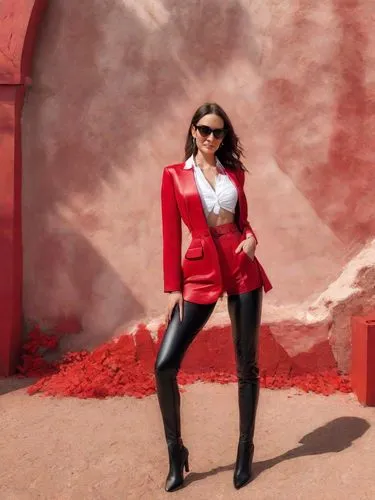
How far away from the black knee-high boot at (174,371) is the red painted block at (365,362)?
5.47 ft

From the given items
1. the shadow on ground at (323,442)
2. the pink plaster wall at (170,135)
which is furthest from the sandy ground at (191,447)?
the pink plaster wall at (170,135)

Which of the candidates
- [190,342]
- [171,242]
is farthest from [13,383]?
[171,242]

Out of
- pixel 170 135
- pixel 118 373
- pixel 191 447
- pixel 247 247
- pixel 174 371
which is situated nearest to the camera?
pixel 174 371

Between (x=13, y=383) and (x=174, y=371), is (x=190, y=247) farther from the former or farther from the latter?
(x=13, y=383)

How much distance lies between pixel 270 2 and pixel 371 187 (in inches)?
65.6

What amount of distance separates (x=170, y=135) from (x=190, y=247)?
2.09 meters

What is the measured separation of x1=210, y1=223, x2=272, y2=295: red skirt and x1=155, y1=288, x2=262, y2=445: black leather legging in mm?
47

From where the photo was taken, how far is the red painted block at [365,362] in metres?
3.93

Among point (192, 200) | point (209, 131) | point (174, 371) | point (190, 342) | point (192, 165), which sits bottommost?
point (174, 371)

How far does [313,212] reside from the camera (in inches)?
177

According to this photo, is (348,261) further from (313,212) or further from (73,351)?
(73,351)

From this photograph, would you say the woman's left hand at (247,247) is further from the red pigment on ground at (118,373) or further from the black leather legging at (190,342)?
the red pigment on ground at (118,373)

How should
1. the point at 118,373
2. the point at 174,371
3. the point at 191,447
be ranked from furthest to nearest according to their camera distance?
the point at 118,373
the point at 191,447
the point at 174,371

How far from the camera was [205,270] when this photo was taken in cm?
276
